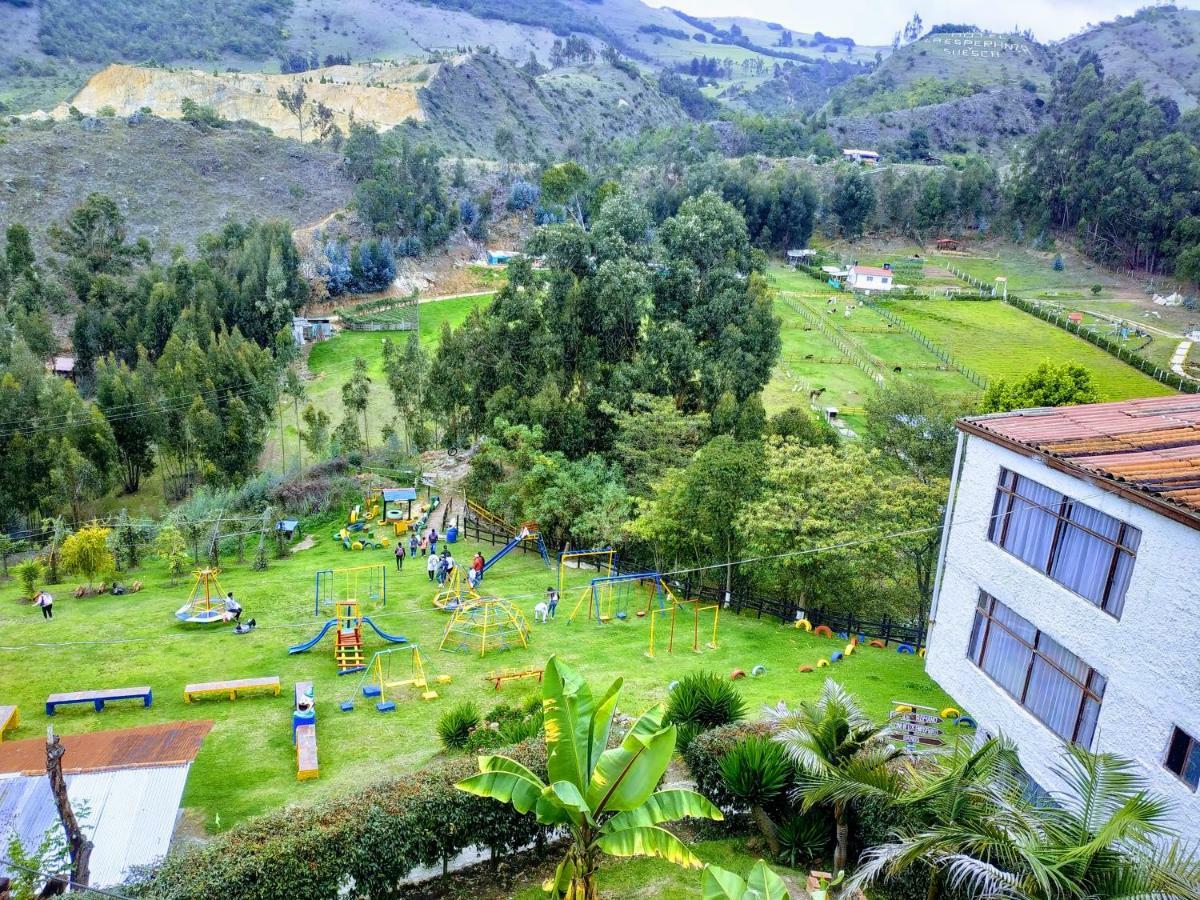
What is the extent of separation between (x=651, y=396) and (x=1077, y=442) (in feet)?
64.7

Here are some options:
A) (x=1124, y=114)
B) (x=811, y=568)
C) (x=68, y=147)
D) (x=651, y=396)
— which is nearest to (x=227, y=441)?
(x=651, y=396)

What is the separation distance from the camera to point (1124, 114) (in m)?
86.4

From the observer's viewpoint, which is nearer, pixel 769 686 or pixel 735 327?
pixel 769 686

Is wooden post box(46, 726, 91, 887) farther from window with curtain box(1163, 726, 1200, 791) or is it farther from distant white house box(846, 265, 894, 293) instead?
distant white house box(846, 265, 894, 293)

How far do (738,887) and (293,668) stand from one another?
46.2 feet

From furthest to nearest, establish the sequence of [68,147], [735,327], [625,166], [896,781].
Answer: [625,166] < [68,147] < [735,327] < [896,781]

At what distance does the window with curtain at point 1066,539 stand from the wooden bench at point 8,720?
58.5 ft

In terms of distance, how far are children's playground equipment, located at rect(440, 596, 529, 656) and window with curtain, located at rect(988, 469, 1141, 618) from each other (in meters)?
11.8

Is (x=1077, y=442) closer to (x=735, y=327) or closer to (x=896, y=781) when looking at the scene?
(x=896, y=781)

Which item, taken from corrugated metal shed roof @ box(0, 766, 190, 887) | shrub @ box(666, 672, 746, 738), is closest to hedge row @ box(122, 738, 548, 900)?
corrugated metal shed roof @ box(0, 766, 190, 887)

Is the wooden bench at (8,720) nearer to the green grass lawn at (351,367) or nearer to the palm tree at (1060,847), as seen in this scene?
the palm tree at (1060,847)

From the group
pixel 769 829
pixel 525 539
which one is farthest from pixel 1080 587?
pixel 525 539

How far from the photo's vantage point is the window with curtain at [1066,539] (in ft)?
37.1

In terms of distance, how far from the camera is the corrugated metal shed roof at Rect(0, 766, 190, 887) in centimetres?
1088
